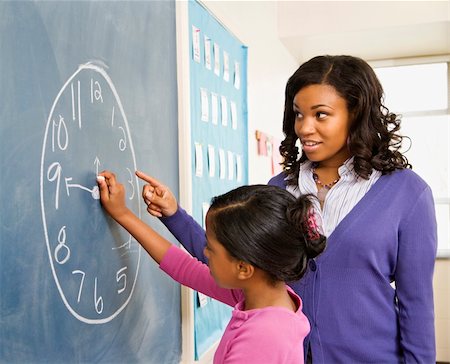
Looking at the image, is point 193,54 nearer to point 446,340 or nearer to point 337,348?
point 337,348

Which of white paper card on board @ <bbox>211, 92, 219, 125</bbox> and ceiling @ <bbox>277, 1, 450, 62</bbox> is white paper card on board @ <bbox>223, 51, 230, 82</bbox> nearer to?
white paper card on board @ <bbox>211, 92, 219, 125</bbox>

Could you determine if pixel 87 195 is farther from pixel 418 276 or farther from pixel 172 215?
pixel 418 276

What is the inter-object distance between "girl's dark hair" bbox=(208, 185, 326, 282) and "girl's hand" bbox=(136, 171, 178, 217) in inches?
11.5

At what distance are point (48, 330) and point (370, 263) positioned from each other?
2.20ft

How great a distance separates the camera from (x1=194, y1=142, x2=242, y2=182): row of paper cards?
5.81 ft

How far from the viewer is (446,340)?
4375mm

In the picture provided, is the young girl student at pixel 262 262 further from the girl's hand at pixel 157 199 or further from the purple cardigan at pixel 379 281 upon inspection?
the girl's hand at pixel 157 199

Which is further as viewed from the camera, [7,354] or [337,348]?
[337,348]

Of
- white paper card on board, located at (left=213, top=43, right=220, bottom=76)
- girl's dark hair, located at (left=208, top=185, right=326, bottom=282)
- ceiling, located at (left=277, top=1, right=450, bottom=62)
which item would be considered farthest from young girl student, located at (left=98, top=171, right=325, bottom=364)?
ceiling, located at (left=277, top=1, right=450, bottom=62)

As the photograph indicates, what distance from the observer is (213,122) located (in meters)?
1.96

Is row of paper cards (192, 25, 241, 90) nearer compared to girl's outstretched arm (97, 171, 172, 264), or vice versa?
girl's outstretched arm (97, 171, 172, 264)

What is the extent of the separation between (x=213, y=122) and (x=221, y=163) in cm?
18

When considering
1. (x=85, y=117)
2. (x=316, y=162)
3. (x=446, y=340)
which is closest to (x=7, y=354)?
(x=85, y=117)

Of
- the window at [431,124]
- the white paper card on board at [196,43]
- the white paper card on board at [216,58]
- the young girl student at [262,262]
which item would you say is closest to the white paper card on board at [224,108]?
the white paper card on board at [216,58]
